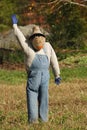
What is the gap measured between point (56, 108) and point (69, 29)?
16.2 metres

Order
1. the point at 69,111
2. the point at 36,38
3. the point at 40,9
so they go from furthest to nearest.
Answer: the point at 40,9, the point at 69,111, the point at 36,38

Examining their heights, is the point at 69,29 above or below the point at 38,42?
below

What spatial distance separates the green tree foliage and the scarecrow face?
17.7 m

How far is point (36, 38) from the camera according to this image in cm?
784

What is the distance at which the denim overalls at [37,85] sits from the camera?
310 inches

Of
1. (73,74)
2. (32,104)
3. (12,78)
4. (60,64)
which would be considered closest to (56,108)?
(32,104)

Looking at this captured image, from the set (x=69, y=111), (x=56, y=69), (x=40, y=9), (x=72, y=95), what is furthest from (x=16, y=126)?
(x=40, y=9)

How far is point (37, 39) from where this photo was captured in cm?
783

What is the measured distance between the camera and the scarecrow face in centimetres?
783

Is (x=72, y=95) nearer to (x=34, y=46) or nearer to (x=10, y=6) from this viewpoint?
(x=34, y=46)

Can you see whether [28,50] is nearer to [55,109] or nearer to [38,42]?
[38,42]

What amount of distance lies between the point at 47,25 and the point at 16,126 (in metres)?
19.8

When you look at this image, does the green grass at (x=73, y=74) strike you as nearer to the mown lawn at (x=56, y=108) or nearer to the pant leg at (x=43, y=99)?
the mown lawn at (x=56, y=108)

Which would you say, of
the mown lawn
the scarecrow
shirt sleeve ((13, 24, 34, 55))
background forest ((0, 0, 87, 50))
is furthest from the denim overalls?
background forest ((0, 0, 87, 50))
